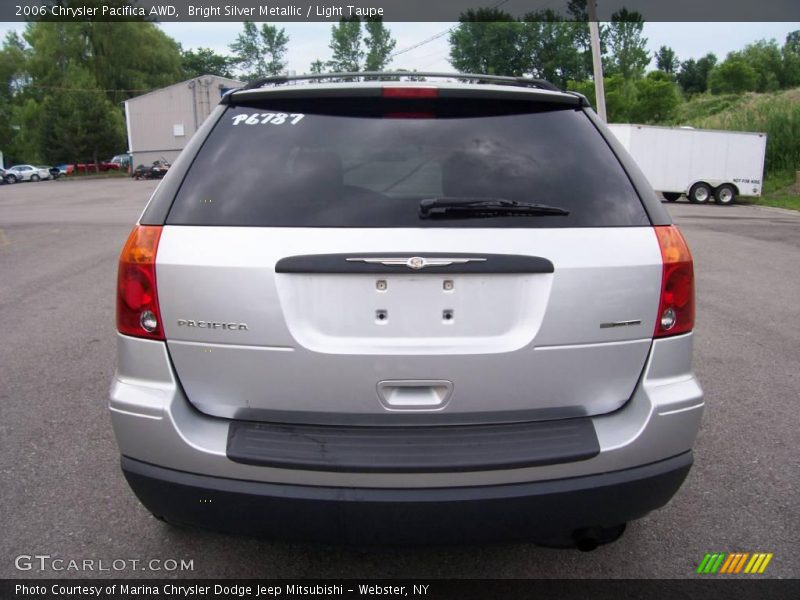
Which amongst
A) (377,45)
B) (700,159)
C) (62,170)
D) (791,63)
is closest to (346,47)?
(377,45)

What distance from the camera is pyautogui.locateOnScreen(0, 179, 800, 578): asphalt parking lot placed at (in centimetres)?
263

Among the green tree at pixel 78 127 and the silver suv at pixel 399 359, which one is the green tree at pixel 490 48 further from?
the silver suv at pixel 399 359

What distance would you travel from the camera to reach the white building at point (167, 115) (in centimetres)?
5597

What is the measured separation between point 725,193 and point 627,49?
62.6m

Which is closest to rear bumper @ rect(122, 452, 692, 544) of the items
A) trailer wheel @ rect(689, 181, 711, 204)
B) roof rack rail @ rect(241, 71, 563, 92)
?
roof rack rail @ rect(241, 71, 563, 92)

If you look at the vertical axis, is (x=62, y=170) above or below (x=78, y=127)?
below

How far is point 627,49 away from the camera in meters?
80.5

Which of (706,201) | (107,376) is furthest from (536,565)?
(706,201)

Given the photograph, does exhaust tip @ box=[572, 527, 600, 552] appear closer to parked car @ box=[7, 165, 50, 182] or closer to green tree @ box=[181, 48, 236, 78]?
parked car @ box=[7, 165, 50, 182]

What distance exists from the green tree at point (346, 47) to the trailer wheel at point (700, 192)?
66.3 metres

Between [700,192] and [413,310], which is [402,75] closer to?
[413,310]

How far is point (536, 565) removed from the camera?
8.68 feet

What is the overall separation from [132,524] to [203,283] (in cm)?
141

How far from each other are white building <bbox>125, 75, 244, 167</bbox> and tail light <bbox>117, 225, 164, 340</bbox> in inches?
2266
